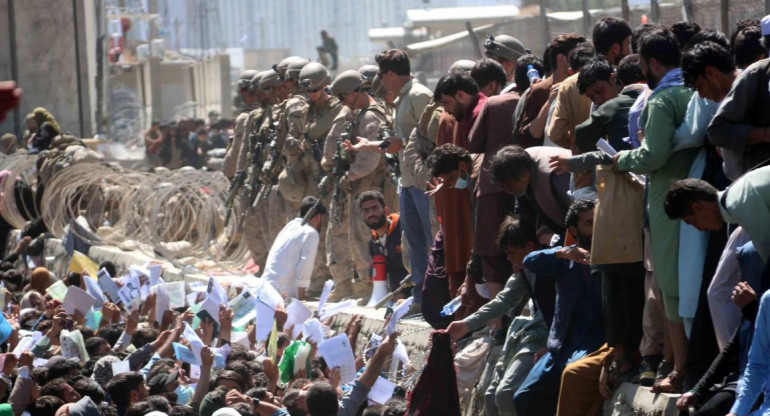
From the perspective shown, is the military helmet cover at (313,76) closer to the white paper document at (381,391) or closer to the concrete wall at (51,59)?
the white paper document at (381,391)

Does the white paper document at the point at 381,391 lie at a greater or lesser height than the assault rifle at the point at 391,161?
lesser

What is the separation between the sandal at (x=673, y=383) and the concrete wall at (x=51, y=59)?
86.5ft

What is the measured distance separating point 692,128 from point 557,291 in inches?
55.7

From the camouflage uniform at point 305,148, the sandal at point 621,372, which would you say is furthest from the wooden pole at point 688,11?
the camouflage uniform at point 305,148

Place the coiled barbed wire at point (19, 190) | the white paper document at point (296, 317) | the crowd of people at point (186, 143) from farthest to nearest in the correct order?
1. the crowd of people at point (186, 143)
2. the coiled barbed wire at point (19, 190)
3. the white paper document at point (296, 317)

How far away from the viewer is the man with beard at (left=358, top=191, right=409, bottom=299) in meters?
12.7

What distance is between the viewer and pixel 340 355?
9.61 metres

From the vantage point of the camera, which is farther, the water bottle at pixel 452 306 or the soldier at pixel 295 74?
the soldier at pixel 295 74

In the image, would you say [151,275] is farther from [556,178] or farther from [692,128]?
[692,128]

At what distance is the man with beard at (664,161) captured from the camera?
775 cm

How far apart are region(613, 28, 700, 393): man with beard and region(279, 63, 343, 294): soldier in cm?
690

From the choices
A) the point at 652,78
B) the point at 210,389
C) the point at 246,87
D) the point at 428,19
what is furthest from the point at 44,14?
the point at 652,78

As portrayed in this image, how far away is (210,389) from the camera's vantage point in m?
10.3

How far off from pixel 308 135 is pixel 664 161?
306 inches
